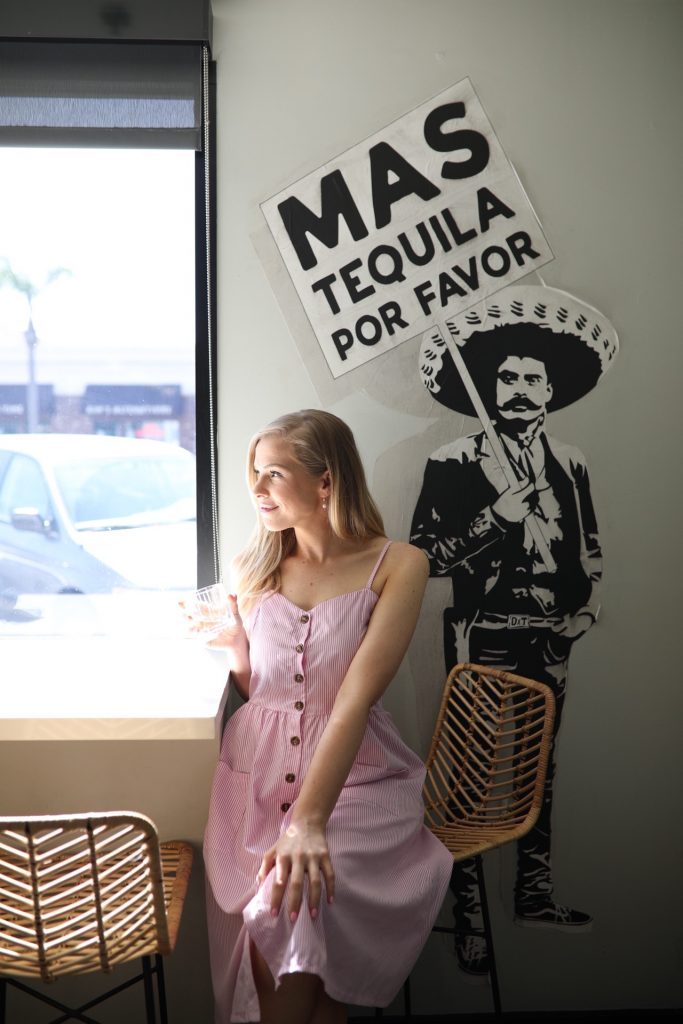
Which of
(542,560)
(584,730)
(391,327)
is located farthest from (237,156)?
(584,730)

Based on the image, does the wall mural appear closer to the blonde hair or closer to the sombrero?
the sombrero

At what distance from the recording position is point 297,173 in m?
2.33

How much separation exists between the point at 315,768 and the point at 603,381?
4.42 feet

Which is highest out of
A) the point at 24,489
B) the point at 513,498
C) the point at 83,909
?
the point at 24,489

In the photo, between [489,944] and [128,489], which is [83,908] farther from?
[128,489]

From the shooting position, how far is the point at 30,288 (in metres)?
2.43

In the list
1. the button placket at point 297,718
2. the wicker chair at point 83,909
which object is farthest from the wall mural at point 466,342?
the wicker chair at point 83,909

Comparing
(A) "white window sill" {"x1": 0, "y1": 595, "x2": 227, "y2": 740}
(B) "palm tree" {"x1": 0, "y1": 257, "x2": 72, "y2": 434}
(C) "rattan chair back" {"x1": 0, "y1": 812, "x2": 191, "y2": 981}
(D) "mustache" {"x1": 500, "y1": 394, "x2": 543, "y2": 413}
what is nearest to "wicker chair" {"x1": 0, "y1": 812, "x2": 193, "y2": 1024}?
(C) "rattan chair back" {"x1": 0, "y1": 812, "x2": 191, "y2": 981}

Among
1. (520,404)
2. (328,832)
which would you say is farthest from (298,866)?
(520,404)

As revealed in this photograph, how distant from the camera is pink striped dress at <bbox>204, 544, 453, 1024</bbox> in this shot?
65.6 inches

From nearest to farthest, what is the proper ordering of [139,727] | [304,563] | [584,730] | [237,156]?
[139,727]
[304,563]
[237,156]
[584,730]

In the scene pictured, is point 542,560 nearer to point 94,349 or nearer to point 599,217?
point 599,217

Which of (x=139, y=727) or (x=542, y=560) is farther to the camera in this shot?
(x=542, y=560)

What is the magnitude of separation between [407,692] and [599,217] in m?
1.42
